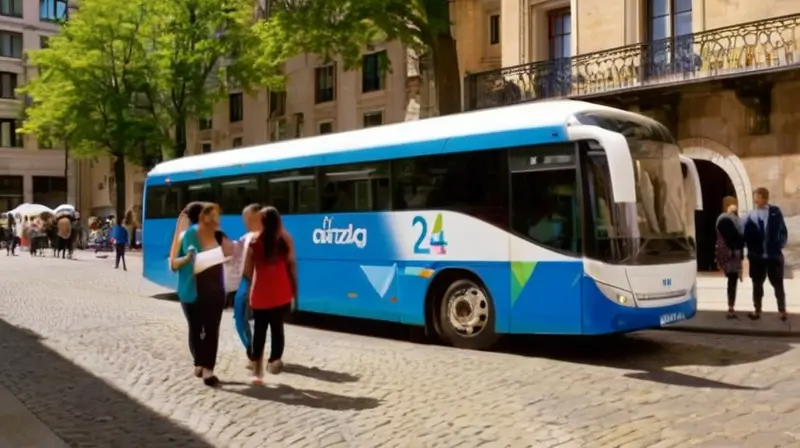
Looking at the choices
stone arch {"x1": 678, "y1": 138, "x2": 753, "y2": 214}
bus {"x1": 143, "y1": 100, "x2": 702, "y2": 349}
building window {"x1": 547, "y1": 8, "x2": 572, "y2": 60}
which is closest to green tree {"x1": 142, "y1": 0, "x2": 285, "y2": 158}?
building window {"x1": 547, "y1": 8, "x2": 572, "y2": 60}

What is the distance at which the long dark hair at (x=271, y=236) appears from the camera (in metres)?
8.18

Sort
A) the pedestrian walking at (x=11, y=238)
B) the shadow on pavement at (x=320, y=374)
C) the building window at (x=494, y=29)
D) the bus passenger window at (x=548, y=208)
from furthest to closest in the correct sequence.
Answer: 1. the pedestrian walking at (x=11, y=238)
2. the building window at (x=494, y=29)
3. the bus passenger window at (x=548, y=208)
4. the shadow on pavement at (x=320, y=374)

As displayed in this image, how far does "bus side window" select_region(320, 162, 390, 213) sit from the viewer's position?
12086 millimetres

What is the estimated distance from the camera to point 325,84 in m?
38.2

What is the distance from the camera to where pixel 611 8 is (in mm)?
22219

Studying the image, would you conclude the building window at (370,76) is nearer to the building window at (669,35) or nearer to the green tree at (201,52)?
the green tree at (201,52)

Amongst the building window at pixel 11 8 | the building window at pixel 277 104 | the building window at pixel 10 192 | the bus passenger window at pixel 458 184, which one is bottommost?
the bus passenger window at pixel 458 184

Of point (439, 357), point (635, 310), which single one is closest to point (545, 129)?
point (635, 310)

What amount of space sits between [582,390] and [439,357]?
2399 millimetres

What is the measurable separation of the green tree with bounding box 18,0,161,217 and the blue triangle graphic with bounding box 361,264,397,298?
998 inches

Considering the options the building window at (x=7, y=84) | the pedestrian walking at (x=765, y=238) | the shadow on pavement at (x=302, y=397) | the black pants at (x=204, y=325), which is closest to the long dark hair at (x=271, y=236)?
the black pants at (x=204, y=325)

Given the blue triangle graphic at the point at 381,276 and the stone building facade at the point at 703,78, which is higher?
the stone building facade at the point at 703,78

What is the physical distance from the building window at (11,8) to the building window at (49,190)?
1141 cm

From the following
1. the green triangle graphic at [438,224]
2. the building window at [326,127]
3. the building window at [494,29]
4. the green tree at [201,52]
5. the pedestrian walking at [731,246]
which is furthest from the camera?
the building window at [326,127]
